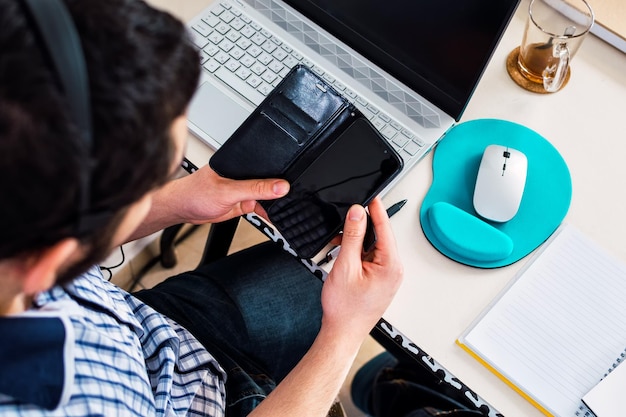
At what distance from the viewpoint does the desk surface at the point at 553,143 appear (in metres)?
0.82

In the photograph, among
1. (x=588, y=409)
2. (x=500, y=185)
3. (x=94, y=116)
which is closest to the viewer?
(x=94, y=116)

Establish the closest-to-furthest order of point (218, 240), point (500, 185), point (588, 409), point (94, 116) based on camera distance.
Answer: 1. point (94, 116)
2. point (588, 409)
3. point (500, 185)
4. point (218, 240)

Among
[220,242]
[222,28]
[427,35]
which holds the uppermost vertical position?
[427,35]

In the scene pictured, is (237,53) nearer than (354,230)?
No

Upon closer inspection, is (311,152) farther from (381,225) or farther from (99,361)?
(99,361)

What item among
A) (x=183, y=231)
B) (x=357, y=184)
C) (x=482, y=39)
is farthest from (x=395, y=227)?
(x=183, y=231)

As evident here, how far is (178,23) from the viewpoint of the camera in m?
0.50

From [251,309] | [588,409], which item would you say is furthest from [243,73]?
[588,409]

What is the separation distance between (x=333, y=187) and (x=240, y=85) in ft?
0.81

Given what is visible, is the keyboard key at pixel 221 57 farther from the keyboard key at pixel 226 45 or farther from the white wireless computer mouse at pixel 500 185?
the white wireless computer mouse at pixel 500 185

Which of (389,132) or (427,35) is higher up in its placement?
(427,35)

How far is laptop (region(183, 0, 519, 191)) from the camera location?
870 millimetres

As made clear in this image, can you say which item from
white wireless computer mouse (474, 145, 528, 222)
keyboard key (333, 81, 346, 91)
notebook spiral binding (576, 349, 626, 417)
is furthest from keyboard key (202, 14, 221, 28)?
notebook spiral binding (576, 349, 626, 417)

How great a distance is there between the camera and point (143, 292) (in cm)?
97
